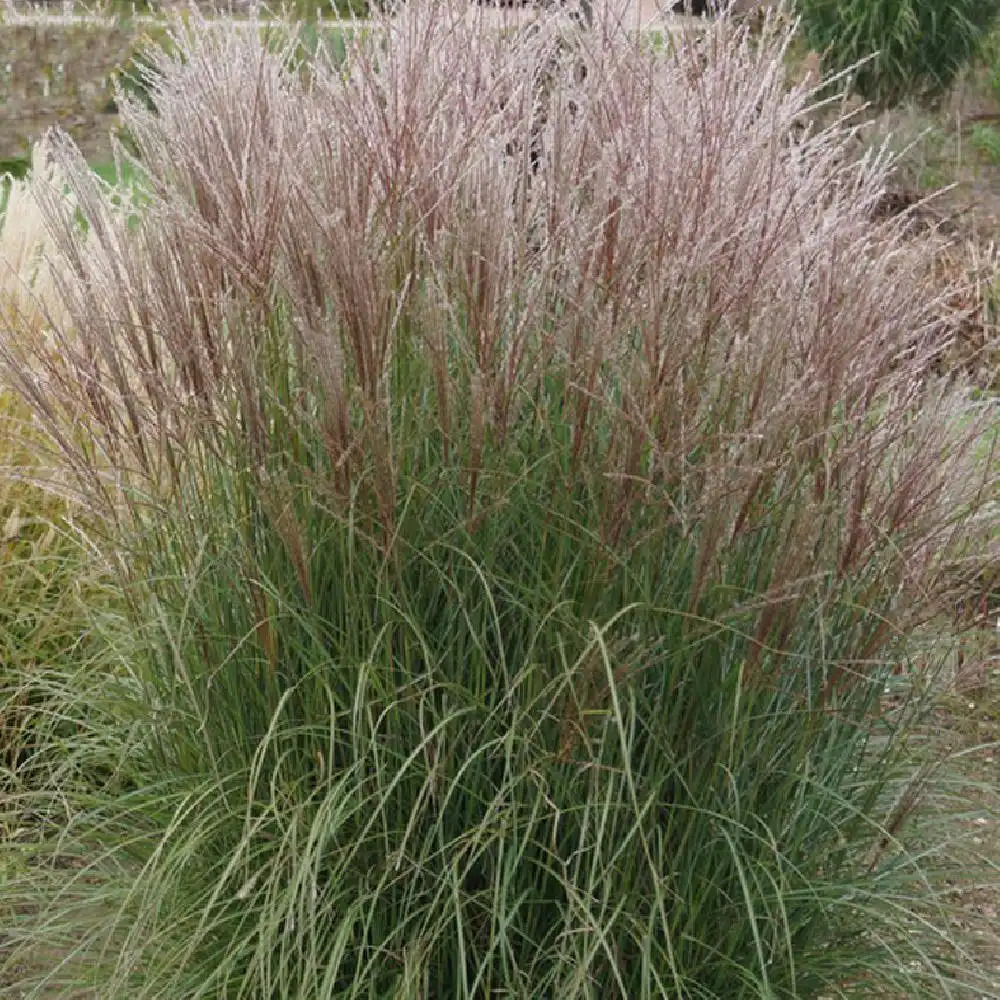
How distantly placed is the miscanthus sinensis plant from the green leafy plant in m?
7.79

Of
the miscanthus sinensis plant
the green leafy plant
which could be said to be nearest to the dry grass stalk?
the miscanthus sinensis plant

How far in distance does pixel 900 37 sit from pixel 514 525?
26.9ft

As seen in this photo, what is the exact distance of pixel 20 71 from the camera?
1180 centimetres

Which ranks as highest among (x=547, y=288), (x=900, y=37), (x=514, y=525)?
(x=547, y=288)

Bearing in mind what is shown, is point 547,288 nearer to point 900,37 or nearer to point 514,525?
point 514,525

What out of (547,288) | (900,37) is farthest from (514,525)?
(900,37)

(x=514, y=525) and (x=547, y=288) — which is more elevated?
(x=547, y=288)

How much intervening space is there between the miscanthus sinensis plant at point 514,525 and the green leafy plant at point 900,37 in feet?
25.5

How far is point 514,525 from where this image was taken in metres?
2.28

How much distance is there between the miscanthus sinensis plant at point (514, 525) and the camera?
208 centimetres

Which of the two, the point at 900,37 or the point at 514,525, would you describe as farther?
the point at 900,37

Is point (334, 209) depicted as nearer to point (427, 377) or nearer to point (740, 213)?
point (427, 377)

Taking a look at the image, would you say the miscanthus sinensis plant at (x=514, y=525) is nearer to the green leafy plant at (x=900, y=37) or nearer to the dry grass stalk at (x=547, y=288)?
the dry grass stalk at (x=547, y=288)

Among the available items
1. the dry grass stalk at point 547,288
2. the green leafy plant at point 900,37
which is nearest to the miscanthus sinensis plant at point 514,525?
the dry grass stalk at point 547,288
